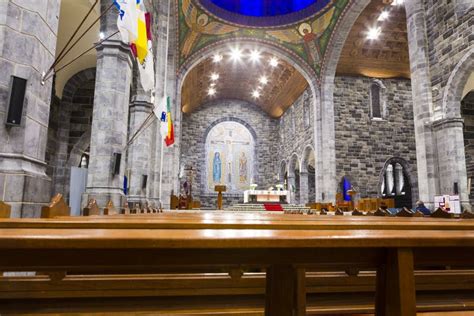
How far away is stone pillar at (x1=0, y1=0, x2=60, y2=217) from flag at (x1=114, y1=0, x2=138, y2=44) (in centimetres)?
84

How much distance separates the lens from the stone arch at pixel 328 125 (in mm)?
12984

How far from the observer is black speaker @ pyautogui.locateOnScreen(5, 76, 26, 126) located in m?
2.76

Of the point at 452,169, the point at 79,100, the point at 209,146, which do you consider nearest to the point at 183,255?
the point at 452,169

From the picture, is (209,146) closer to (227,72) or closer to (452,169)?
(227,72)

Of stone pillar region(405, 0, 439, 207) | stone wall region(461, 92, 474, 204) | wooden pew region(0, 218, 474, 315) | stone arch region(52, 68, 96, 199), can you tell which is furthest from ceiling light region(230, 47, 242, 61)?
wooden pew region(0, 218, 474, 315)

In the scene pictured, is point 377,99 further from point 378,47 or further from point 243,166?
point 243,166

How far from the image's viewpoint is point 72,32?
8047 millimetres

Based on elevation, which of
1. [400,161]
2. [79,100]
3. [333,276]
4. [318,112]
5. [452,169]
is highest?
[318,112]

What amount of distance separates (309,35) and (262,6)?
2.31 m

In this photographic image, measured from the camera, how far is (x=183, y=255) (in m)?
0.95

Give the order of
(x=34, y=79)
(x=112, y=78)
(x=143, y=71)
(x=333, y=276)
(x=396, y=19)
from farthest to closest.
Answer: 1. (x=396, y=19)
2. (x=112, y=78)
3. (x=143, y=71)
4. (x=34, y=79)
5. (x=333, y=276)

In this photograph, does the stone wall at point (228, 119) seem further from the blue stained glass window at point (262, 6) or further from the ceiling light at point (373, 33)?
the ceiling light at point (373, 33)

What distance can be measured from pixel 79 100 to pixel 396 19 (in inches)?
438

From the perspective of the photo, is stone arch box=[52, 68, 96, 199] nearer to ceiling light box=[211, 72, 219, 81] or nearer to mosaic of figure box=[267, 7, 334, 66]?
mosaic of figure box=[267, 7, 334, 66]
